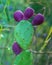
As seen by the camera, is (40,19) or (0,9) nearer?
(40,19)

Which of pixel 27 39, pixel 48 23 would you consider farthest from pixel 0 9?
pixel 27 39

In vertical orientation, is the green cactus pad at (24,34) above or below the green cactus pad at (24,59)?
above

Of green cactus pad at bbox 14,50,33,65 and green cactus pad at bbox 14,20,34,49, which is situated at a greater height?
green cactus pad at bbox 14,20,34,49

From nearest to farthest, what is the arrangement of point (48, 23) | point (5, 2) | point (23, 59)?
point (23, 59)
point (5, 2)
point (48, 23)

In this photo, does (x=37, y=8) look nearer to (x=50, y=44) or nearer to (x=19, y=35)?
(x=50, y=44)

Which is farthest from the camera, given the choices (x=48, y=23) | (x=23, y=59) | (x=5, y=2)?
(x=48, y=23)

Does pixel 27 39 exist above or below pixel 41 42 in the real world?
above

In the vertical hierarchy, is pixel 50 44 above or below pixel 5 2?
below

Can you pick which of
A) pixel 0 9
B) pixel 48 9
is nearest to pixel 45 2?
pixel 48 9

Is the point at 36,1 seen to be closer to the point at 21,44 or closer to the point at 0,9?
the point at 0,9
